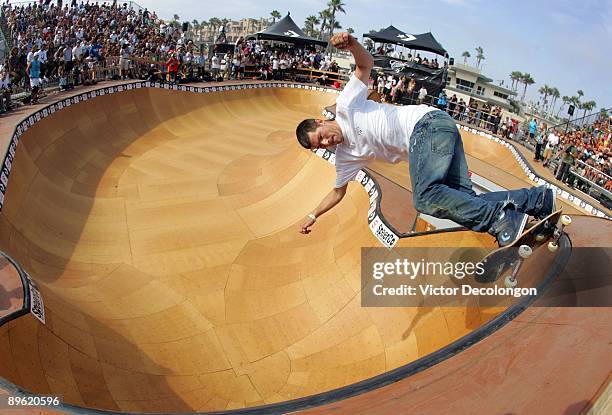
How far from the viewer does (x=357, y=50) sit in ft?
11.0

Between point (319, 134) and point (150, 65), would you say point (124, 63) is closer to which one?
point (150, 65)

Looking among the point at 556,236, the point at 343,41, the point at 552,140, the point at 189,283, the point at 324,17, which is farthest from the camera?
the point at 324,17

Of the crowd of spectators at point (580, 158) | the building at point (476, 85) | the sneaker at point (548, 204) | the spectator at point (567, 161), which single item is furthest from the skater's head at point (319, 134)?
the building at point (476, 85)

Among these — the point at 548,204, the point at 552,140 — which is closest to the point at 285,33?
the point at 552,140

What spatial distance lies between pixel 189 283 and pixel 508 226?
5068mm

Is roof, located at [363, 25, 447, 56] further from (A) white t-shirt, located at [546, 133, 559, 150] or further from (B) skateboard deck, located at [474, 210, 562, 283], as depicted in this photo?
→ (B) skateboard deck, located at [474, 210, 562, 283]

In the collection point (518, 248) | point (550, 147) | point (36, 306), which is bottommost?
point (36, 306)

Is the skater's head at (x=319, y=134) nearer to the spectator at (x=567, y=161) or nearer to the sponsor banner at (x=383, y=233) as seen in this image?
the sponsor banner at (x=383, y=233)

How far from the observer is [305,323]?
19.5 ft

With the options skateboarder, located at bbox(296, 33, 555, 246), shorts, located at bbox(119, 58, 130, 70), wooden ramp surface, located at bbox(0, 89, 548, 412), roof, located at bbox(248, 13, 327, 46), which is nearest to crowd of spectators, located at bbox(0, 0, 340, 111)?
shorts, located at bbox(119, 58, 130, 70)

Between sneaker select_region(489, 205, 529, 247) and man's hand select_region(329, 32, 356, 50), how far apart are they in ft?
6.06

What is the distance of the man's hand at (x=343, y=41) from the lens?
127 inches

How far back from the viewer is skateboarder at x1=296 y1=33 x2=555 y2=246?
132 inches

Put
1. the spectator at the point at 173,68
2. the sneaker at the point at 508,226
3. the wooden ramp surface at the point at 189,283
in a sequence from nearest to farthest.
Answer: the sneaker at the point at 508,226
the wooden ramp surface at the point at 189,283
the spectator at the point at 173,68
